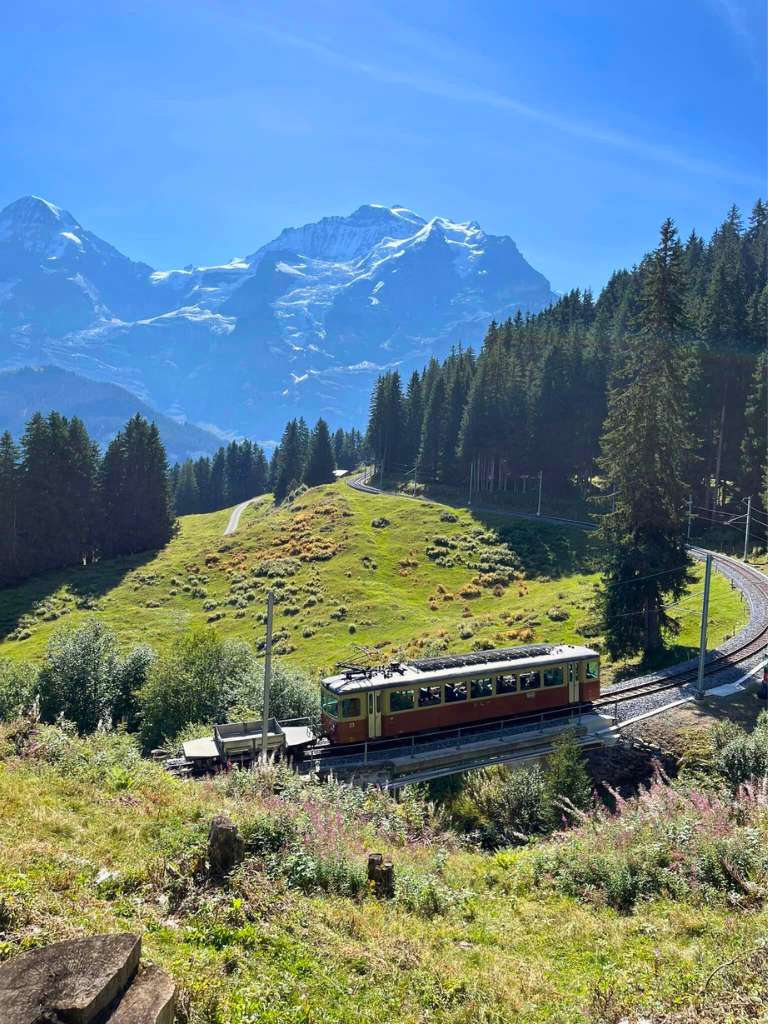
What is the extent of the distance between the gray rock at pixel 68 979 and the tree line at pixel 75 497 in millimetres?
83885

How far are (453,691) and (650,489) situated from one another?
708 inches

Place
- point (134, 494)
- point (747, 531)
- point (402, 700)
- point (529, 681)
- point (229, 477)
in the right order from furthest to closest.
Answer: point (229, 477), point (134, 494), point (747, 531), point (529, 681), point (402, 700)

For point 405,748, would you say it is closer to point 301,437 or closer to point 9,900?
point 9,900

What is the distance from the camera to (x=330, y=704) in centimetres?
2534

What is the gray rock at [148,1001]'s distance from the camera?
608cm

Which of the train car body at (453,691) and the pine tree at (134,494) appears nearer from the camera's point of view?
the train car body at (453,691)

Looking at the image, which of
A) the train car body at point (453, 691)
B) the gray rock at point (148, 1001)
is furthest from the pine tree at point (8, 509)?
the gray rock at point (148, 1001)

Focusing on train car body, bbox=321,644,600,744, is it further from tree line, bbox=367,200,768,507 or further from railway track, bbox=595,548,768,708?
tree line, bbox=367,200,768,507

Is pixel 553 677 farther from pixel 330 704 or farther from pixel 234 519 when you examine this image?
pixel 234 519

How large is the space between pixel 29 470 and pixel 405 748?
7668 cm

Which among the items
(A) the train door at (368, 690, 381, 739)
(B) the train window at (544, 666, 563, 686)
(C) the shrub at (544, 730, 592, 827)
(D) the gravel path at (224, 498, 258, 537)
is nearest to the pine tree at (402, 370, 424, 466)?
(D) the gravel path at (224, 498, 258, 537)

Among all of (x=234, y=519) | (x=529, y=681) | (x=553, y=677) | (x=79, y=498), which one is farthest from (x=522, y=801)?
(x=234, y=519)

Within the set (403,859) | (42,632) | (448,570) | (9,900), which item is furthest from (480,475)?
(9,900)

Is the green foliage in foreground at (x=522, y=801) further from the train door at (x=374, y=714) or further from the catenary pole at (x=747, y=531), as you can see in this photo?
the catenary pole at (x=747, y=531)
